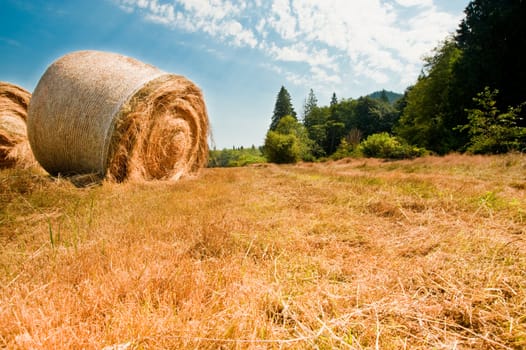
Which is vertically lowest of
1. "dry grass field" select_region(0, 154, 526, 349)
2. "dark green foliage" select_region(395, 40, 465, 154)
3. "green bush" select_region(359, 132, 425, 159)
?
"dry grass field" select_region(0, 154, 526, 349)

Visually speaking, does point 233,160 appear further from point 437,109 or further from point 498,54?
point 498,54

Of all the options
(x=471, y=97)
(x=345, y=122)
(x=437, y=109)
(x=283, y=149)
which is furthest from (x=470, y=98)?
(x=345, y=122)

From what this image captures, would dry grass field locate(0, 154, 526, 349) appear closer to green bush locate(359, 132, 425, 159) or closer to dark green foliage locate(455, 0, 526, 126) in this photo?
green bush locate(359, 132, 425, 159)

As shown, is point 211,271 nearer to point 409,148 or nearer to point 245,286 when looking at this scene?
point 245,286

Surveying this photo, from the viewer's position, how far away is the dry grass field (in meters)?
0.88

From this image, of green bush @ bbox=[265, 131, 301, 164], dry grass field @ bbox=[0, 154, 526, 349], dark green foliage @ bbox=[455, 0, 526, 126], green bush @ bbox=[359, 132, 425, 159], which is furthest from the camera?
green bush @ bbox=[265, 131, 301, 164]

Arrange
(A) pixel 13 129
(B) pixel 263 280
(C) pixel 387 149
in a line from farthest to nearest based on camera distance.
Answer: (C) pixel 387 149 < (A) pixel 13 129 < (B) pixel 263 280

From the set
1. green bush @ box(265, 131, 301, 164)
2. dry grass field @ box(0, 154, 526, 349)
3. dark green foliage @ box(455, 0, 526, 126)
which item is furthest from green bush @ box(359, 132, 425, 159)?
dry grass field @ box(0, 154, 526, 349)

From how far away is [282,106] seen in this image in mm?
47656

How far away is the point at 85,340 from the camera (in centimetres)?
82

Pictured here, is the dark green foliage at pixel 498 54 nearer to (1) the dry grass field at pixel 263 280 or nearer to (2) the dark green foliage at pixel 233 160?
(2) the dark green foliage at pixel 233 160

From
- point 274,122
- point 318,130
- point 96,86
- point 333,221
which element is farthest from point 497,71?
point 274,122

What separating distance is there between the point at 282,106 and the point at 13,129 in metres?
44.6

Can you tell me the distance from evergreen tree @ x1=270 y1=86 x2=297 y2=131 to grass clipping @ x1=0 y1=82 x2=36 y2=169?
42308 mm
